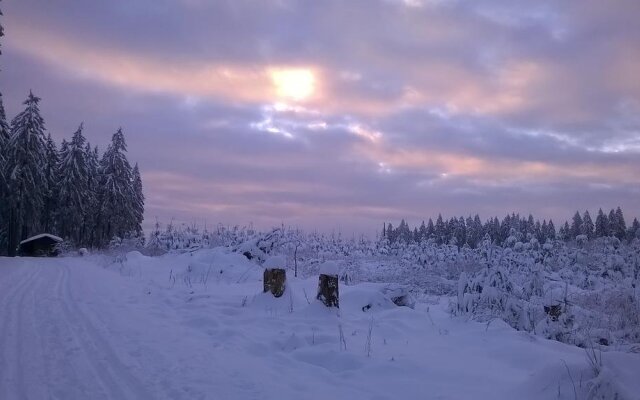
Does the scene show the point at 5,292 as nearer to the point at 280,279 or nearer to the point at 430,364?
the point at 280,279

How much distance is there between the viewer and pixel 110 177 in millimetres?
Answer: 50750

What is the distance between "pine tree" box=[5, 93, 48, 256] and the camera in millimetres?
37906

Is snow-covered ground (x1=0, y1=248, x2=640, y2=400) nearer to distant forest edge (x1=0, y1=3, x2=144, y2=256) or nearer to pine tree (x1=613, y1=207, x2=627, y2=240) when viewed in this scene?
distant forest edge (x1=0, y1=3, x2=144, y2=256)

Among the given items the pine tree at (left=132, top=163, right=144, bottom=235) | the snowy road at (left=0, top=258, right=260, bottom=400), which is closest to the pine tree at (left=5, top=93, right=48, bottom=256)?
the pine tree at (left=132, top=163, right=144, bottom=235)

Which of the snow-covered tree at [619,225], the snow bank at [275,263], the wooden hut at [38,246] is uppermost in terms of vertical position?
the snow-covered tree at [619,225]

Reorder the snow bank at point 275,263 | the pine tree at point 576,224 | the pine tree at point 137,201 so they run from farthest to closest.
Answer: the pine tree at point 576,224 → the pine tree at point 137,201 → the snow bank at point 275,263

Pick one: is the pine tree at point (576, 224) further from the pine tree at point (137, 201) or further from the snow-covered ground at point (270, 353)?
the snow-covered ground at point (270, 353)

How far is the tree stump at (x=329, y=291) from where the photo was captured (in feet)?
30.6

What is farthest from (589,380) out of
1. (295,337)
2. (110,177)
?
(110,177)

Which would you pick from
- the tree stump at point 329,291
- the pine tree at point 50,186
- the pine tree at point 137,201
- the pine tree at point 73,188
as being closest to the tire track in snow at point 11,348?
the tree stump at point 329,291

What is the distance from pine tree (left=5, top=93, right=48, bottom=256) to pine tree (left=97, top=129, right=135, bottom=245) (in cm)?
1000

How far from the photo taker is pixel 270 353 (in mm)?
6395

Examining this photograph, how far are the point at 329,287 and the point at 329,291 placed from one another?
0.27ft

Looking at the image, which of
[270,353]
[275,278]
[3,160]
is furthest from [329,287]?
[3,160]
